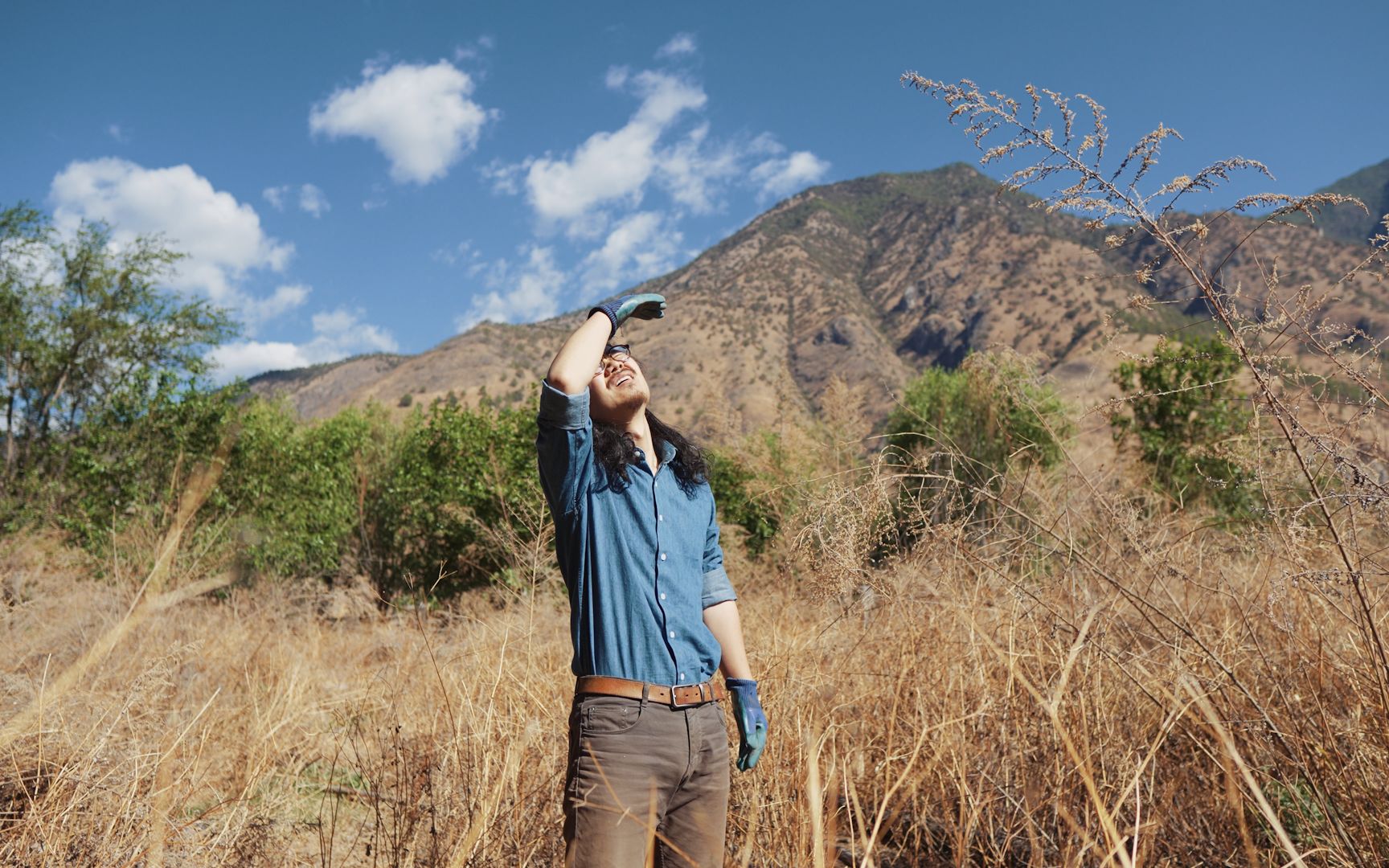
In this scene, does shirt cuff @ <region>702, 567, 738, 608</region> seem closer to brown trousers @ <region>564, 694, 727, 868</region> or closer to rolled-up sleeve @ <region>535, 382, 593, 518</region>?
brown trousers @ <region>564, 694, 727, 868</region>

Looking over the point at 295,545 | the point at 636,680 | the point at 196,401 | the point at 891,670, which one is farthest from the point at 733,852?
the point at 196,401

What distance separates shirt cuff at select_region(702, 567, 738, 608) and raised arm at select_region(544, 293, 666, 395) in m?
0.74

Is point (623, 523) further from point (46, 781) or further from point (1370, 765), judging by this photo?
point (46, 781)

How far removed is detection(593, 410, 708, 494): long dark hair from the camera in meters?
2.18

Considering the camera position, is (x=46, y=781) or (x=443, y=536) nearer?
(x=46, y=781)

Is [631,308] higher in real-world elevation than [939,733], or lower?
higher

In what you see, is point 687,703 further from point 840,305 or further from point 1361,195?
point 1361,195

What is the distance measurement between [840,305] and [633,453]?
90.9 m

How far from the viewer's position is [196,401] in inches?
578

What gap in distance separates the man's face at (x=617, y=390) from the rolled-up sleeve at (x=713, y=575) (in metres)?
0.41

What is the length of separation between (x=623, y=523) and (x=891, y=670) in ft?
5.43

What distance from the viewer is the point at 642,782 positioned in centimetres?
187

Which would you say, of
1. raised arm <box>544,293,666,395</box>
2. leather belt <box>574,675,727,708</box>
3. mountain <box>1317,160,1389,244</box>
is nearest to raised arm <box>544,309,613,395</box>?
raised arm <box>544,293,666,395</box>

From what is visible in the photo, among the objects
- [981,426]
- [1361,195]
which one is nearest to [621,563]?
[981,426]
